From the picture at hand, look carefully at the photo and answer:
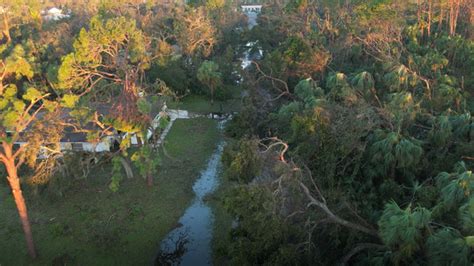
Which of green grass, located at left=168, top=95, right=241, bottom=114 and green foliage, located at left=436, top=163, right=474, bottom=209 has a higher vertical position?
green foliage, located at left=436, top=163, right=474, bottom=209

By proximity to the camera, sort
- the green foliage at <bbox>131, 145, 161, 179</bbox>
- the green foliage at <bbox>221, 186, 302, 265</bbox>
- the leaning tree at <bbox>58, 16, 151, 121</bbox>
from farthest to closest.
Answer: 1. the leaning tree at <bbox>58, 16, 151, 121</bbox>
2. the green foliage at <bbox>131, 145, 161, 179</bbox>
3. the green foliage at <bbox>221, 186, 302, 265</bbox>

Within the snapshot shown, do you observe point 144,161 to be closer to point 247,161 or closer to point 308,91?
point 247,161

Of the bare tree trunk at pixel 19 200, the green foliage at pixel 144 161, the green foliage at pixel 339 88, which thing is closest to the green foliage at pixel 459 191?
the green foliage at pixel 339 88

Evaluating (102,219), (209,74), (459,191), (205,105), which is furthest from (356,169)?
(205,105)

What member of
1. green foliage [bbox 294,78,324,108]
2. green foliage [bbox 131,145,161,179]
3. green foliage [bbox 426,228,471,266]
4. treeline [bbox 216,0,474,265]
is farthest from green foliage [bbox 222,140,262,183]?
green foliage [bbox 294,78,324,108]

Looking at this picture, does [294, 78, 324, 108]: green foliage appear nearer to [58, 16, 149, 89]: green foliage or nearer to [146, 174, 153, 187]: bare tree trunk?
[58, 16, 149, 89]: green foliage

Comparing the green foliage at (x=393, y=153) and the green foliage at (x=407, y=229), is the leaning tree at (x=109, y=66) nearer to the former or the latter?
the green foliage at (x=393, y=153)

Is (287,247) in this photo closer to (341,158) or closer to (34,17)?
(341,158)
